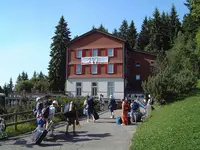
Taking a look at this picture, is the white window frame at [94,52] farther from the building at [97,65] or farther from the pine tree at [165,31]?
the pine tree at [165,31]

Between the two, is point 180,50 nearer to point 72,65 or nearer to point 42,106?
point 72,65

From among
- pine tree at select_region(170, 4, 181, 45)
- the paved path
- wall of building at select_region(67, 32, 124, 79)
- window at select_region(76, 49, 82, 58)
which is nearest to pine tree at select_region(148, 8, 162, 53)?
pine tree at select_region(170, 4, 181, 45)

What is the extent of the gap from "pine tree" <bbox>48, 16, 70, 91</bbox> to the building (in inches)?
266

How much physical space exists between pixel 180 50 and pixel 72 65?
18854mm

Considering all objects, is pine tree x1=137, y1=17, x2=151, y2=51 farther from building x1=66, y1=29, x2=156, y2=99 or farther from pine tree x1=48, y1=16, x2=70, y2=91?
building x1=66, y1=29, x2=156, y2=99

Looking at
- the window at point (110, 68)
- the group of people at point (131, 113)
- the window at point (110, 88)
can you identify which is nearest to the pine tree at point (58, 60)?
the window at point (110, 68)

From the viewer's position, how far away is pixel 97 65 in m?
48.7

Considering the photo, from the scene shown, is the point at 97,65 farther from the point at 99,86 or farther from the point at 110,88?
the point at 110,88

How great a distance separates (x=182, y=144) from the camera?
29.1 ft

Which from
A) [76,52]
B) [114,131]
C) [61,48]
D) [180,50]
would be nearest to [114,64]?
[76,52]

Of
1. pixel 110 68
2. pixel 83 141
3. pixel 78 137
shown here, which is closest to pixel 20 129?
pixel 78 137

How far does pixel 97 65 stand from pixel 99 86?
3792 millimetres

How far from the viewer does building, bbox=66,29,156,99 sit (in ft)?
154

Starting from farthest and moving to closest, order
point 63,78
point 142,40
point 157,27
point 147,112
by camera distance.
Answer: point 142,40, point 157,27, point 63,78, point 147,112
